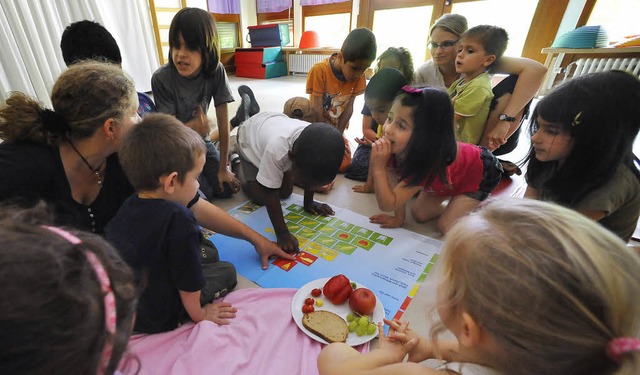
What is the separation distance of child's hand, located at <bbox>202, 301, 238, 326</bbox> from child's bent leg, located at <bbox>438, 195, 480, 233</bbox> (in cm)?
95

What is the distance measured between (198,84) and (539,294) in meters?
1.59

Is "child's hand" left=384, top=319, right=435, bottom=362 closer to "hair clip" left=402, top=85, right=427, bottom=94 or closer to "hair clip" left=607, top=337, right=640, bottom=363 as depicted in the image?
"hair clip" left=607, top=337, right=640, bottom=363

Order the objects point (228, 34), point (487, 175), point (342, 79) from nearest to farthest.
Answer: point (487, 175), point (342, 79), point (228, 34)

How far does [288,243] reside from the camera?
117 centimetres

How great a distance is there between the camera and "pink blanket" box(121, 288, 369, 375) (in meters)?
0.76

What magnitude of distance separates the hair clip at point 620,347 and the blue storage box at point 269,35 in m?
6.22

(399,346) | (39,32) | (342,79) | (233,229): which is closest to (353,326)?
(399,346)

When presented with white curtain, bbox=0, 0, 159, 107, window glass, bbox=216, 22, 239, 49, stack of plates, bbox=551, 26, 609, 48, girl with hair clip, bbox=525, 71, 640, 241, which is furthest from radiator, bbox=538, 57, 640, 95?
window glass, bbox=216, 22, 239, 49

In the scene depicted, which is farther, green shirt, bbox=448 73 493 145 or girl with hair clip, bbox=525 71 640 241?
green shirt, bbox=448 73 493 145

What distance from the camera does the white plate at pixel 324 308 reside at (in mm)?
819

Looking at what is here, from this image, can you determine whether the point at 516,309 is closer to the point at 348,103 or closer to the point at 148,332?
the point at 148,332

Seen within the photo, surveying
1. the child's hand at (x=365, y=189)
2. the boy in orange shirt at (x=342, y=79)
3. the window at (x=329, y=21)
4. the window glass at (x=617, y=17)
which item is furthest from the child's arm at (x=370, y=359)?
the window at (x=329, y=21)

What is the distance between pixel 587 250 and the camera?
0.36 meters

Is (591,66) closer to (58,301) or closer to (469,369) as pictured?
(469,369)
